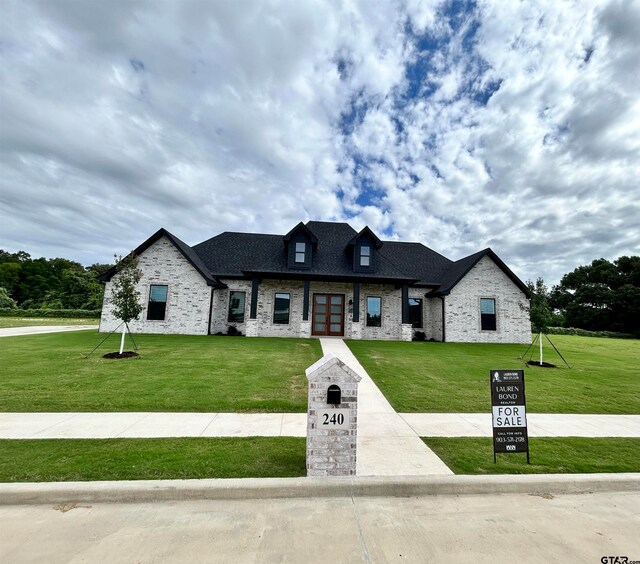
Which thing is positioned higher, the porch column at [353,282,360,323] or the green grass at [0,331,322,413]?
the porch column at [353,282,360,323]

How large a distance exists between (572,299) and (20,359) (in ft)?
216

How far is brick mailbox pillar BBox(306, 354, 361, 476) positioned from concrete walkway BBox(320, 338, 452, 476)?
0.40m

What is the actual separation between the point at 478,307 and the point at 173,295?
1929 centimetres

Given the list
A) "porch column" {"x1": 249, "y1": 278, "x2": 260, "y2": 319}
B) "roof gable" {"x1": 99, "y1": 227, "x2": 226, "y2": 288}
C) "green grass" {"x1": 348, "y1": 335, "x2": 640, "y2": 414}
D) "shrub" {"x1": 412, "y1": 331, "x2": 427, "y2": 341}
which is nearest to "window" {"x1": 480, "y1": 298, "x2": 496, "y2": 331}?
"shrub" {"x1": 412, "y1": 331, "x2": 427, "y2": 341}

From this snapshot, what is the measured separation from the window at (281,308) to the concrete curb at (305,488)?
641 inches

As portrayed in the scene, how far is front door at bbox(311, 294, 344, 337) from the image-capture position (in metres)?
20.0

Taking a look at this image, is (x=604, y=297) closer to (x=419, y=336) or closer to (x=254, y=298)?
(x=419, y=336)

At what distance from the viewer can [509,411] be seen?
4.56m

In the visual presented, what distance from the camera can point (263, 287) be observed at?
19953mm

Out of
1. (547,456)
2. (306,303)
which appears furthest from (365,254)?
(547,456)

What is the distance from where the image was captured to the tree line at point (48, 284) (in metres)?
43.1

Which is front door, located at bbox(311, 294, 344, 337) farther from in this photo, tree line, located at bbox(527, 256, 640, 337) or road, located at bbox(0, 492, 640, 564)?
tree line, located at bbox(527, 256, 640, 337)

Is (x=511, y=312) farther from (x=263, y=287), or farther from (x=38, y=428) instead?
(x=38, y=428)

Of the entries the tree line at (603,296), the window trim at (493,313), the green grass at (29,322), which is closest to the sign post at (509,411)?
the window trim at (493,313)
